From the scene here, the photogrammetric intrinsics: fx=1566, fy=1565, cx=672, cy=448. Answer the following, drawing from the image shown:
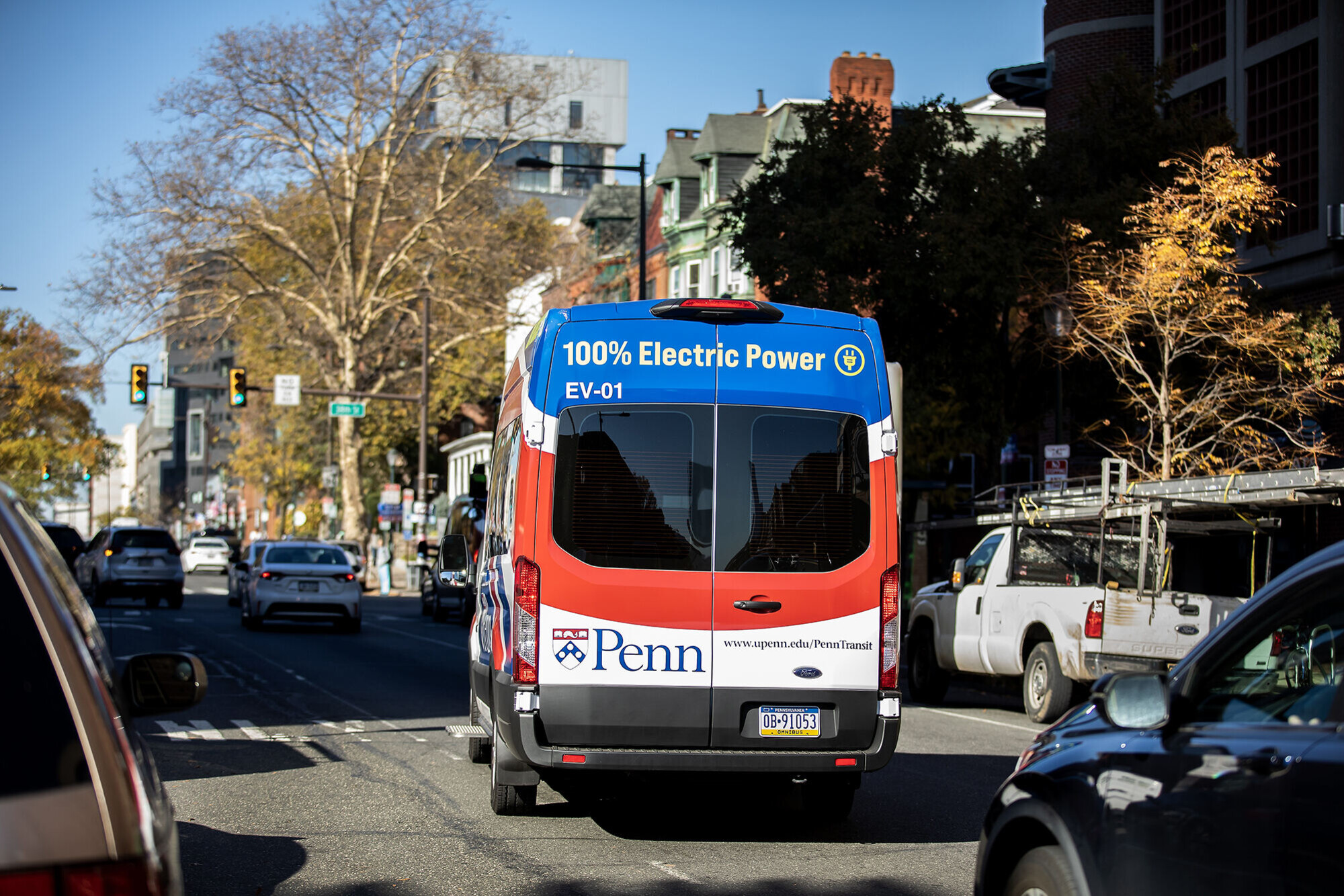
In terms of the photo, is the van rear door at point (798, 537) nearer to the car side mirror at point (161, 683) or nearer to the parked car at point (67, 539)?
the car side mirror at point (161, 683)

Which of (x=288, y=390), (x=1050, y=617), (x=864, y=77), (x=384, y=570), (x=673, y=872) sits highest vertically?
(x=864, y=77)

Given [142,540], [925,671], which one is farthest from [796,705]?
[142,540]

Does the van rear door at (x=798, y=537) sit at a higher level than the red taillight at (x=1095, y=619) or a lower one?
higher

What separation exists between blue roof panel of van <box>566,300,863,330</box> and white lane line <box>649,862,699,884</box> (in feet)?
9.26

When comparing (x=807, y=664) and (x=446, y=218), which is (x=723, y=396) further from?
(x=446, y=218)

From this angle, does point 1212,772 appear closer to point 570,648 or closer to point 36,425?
point 570,648

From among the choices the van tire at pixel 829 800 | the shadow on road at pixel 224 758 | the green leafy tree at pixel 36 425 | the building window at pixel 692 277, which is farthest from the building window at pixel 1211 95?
the green leafy tree at pixel 36 425

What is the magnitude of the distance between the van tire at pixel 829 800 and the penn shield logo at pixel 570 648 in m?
1.78

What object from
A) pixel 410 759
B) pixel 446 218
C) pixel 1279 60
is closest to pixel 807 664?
pixel 410 759

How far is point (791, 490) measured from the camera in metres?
8.27

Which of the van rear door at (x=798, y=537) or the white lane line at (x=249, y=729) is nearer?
the van rear door at (x=798, y=537)

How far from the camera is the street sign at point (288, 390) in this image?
44219mm

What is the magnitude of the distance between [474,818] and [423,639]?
56.1 feet

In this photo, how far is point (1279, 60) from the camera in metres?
26.7
